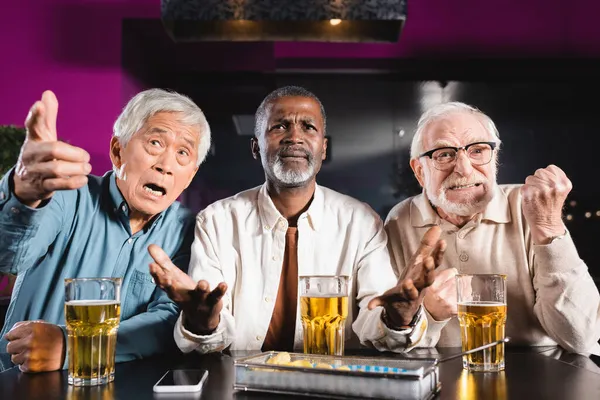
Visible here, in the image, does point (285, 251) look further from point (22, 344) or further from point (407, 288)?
point (22, 344)

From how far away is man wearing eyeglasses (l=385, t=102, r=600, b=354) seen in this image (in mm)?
1611

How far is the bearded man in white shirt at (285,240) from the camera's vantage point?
5.72 ft

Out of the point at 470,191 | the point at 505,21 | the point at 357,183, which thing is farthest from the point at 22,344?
the point at 505,21

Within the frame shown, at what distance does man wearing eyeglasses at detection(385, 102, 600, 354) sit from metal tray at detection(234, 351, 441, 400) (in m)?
0.61

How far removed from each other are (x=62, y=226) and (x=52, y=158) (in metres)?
0.59

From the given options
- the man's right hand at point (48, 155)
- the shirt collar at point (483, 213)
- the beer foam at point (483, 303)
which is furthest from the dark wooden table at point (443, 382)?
the shirt collar at point (483, 213)

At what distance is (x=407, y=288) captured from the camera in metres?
1.19

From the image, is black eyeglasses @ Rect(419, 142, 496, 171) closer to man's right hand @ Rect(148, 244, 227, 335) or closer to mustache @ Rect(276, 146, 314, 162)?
mustache @ Rect(276, 146, 314, 162)

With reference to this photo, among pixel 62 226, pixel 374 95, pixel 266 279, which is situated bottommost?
pixel 266 279

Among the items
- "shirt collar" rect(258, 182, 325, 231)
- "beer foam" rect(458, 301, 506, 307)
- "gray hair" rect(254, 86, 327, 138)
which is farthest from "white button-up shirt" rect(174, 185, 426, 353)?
"beer foam" rect(458, 301, 506, 307)

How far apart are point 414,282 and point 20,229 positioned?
0.88 meters

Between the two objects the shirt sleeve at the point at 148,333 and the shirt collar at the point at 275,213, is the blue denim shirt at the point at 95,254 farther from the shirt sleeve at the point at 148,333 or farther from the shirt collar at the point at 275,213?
the shirt collar at the point at 275,213

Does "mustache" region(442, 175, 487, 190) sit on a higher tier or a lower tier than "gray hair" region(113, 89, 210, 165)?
lower

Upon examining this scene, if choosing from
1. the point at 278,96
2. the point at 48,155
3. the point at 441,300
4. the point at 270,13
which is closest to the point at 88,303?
the point at 48,155
